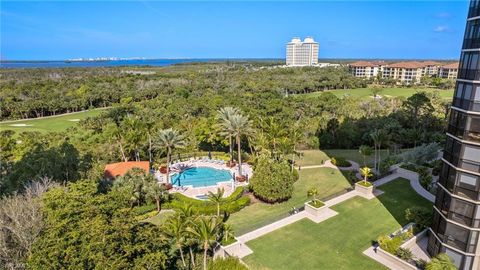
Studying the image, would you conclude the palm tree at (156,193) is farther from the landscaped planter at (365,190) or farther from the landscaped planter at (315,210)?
the landscaped planter at (365,190)

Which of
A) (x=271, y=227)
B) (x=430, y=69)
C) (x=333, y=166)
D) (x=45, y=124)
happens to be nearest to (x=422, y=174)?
(x=333, y=166)

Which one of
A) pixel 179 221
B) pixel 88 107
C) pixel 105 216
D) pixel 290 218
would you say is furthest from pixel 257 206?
pixel 88 107

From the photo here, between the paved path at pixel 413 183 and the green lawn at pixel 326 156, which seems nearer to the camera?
the paved path at pixel 413 183

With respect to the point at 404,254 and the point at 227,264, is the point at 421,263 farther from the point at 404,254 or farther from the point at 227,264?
the point at 227,264

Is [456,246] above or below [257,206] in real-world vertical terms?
above

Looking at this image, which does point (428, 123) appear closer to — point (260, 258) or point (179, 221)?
point (260, 258)

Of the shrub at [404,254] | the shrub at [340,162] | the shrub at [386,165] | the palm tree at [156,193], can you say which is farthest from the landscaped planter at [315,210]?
the shrub at [340,162]

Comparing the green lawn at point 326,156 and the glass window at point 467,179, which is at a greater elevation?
the glass window at point 467,179
